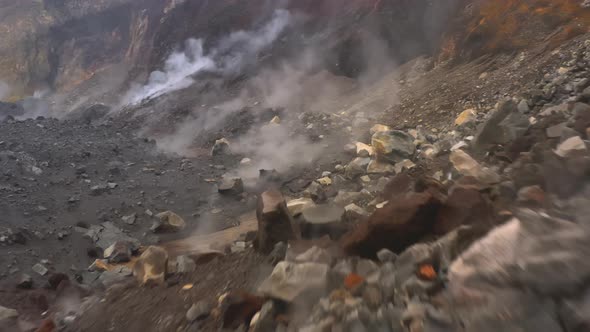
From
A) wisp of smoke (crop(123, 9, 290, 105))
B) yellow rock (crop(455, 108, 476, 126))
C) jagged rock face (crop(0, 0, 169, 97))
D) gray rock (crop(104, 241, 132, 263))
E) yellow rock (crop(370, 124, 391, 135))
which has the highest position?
jagged rock face (crop(0, 0, 169, 97))

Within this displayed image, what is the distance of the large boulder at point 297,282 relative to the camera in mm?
1629

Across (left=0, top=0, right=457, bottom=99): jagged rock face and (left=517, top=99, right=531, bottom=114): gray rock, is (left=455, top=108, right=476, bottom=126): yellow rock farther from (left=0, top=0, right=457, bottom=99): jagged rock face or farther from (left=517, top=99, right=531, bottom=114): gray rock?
(left=0, top=0, right=457, bottom=99): jagged rock face

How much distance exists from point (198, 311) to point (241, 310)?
35cm

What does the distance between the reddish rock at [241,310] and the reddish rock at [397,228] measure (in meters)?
0.51

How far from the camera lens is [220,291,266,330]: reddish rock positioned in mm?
1771

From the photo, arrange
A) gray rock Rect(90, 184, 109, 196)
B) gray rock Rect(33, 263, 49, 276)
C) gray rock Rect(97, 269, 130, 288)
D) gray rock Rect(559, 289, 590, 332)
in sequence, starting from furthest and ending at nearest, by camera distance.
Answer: gray rock Rect(90, 184, 109, 196), gray rock Rect(33, 263, 49, 276), gray rock Rect(97, 269, 130, 288), gray rock Rect(559, 289, 590, 332)

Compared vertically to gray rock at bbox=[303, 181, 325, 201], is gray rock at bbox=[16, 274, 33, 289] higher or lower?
higher

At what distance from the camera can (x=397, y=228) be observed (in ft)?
6.41

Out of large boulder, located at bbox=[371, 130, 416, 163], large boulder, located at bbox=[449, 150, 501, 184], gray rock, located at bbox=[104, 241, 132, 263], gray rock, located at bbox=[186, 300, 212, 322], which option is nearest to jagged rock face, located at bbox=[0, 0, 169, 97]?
gray rock, located at bbox=[104, 241, 132, 263]

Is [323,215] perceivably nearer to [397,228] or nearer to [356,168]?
[397,228]

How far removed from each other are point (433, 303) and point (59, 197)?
19.5 feet

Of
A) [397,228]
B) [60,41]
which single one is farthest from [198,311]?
[60,41]

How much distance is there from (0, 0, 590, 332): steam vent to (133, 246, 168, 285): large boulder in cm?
2

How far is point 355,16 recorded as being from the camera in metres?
11.5
